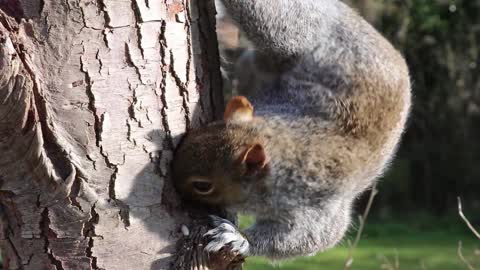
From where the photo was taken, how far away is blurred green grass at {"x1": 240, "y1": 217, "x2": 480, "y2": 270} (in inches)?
279

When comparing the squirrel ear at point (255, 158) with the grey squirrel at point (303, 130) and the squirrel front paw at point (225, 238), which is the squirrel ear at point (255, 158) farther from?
the squirrel front paw at point (225, 238)

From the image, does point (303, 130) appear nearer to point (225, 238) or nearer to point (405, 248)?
point (225, 238)

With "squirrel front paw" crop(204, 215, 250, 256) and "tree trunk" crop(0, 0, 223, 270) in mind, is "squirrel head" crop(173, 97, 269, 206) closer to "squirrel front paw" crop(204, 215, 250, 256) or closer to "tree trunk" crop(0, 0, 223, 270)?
"squirrel front paw" crop(204, 215, 250, 256)

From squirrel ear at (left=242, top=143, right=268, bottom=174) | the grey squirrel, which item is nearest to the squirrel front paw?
the grey squirrel

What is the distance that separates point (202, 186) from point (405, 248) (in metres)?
6.10

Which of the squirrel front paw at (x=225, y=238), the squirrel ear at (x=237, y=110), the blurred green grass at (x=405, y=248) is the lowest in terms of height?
the blurred green grass at (x=405, y=248)

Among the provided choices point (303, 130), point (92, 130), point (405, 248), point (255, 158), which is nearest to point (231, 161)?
point (255, 158)

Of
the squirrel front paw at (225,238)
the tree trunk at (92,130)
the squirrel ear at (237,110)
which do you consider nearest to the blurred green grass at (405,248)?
the squirrel ear at (237,110)

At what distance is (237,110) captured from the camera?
7.53ft

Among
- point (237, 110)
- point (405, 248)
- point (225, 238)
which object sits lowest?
point (405, 248)

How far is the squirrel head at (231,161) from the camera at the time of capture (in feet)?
7.29

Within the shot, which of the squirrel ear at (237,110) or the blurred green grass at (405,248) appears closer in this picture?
the squirrel ear at (237,110)

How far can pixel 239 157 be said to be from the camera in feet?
7.42

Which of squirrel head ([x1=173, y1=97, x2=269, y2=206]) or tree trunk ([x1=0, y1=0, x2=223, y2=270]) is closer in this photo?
tree trunk ([x1=0, y1=0, x2=223, y2=270])
